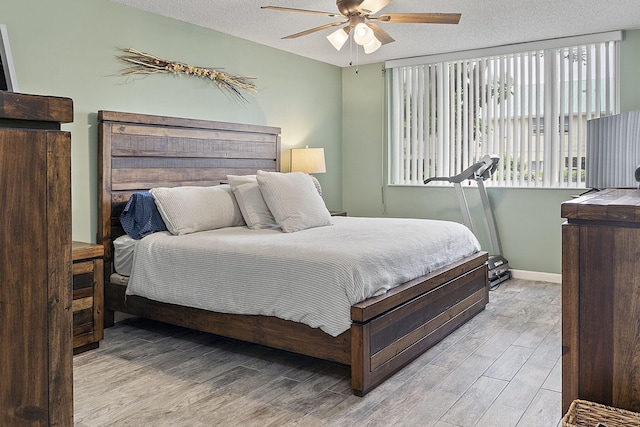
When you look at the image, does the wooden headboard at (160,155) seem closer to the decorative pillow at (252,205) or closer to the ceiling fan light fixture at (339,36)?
the decorative pillow at (252,205)

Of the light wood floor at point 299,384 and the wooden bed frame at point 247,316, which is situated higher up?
the wooden bed frame at point 247,316

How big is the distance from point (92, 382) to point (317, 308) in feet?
4.22

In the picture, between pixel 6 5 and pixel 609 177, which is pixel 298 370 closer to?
pixel 609 177

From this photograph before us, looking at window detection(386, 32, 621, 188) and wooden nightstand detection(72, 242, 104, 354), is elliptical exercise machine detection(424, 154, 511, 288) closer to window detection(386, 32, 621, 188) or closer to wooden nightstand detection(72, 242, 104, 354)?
window detection(386, 32, 621, 188)

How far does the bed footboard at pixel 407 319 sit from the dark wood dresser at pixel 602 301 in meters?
1.38

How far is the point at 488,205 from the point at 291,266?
314 centimetres

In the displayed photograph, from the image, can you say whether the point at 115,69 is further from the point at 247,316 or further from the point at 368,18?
the point at 247,316

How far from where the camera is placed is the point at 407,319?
300 cm

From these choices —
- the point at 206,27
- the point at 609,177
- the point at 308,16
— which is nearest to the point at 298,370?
the point at 609,177

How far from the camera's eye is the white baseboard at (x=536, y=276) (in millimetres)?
5309

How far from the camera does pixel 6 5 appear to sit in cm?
327

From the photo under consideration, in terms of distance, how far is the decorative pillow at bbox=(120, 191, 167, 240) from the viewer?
12.2 feet

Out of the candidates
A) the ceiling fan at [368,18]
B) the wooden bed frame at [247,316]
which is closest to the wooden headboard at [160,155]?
the wooden bed frame at [247,316]

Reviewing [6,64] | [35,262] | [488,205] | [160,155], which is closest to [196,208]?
[160,155]
